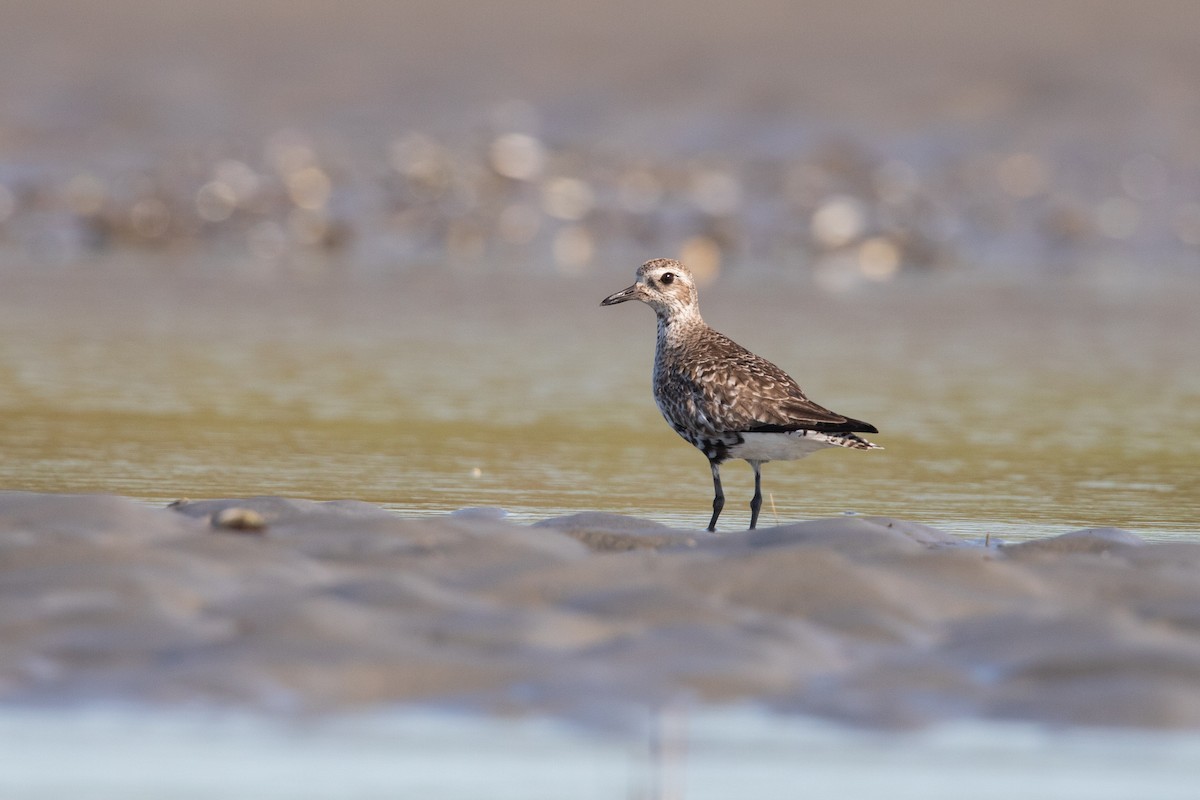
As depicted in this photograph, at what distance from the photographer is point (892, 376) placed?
680 inches

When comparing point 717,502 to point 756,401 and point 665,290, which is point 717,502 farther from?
point 665,290

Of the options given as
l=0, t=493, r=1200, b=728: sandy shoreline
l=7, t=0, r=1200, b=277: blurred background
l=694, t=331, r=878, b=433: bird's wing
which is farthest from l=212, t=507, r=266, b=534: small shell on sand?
l=7, t=0, r=1200, b=277: blurred background

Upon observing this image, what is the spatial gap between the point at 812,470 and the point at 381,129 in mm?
27644

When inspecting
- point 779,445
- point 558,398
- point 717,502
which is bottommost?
point 717,502

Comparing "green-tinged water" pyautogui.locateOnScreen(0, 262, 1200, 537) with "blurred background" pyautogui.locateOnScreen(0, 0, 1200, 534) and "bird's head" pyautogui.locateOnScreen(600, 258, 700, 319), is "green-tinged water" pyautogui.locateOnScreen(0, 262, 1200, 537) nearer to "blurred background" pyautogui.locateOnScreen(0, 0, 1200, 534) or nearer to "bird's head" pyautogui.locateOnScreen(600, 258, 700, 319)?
"blurred background" pyautogui.locateOnScreen(0, 0, 1200, 534)

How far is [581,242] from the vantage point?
100ft

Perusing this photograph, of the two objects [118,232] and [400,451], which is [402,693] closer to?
[400,451]

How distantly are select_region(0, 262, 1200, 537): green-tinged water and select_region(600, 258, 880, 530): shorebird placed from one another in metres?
0.44

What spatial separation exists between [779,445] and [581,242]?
20.0 m

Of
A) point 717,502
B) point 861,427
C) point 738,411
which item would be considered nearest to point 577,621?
point 861,427

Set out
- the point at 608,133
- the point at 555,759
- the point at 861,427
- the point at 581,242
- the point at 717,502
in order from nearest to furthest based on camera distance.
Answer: the point at 555,759 < the point at 861,427 < the point at 717,502 < the point at 581,242 < the point at 608,133

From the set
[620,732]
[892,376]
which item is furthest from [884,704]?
[892,376]

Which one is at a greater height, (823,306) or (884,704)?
(823,306)

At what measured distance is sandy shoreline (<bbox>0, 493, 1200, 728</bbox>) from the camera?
644 cm
